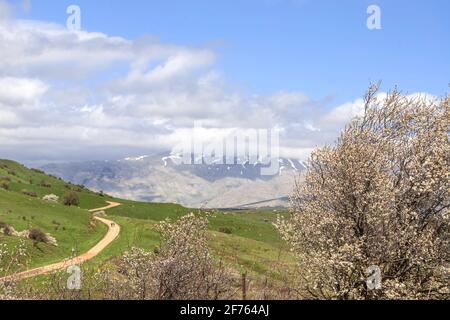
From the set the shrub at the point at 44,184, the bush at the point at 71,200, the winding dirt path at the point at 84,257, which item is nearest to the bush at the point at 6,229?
the winding dirt path at the point at 84,257

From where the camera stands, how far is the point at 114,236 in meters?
75.1

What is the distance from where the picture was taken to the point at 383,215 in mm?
29438

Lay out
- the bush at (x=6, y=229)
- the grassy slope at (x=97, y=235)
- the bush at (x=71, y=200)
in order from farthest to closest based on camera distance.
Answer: the bush at (x=71, y=200) < the bush at (x=6, y=229) < the grassy slope at (x=97, y=235)

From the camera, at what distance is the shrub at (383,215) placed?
97.3 feet

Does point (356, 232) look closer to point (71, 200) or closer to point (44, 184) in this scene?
point (71, 200)

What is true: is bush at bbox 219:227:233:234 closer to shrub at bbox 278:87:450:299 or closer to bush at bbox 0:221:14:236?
bush at bbox 0:221:14:236

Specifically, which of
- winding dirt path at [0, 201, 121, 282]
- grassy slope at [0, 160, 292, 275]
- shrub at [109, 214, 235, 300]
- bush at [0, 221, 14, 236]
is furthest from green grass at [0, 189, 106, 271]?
shrub at [109, 214, 235, 300]

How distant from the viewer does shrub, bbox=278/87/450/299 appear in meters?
29.7

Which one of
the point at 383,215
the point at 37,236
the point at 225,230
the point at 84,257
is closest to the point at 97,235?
the point at 37,236

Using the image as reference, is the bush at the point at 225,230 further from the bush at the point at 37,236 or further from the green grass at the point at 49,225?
the bush at the point at 37,236

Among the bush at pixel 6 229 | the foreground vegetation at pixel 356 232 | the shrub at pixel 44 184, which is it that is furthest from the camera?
the shrub at pixel 44 184

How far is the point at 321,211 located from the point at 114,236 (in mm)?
48437
